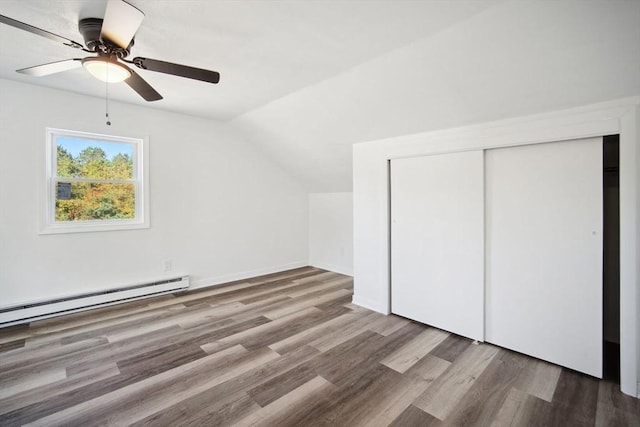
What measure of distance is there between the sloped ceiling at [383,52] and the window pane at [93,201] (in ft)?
3.44

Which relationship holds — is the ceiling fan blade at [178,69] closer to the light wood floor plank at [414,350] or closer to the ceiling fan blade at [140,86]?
the ceiling fan blade at [140,86]

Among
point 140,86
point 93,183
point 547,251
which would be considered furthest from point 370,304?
point 93,183

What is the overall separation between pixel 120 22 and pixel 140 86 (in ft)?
2.03

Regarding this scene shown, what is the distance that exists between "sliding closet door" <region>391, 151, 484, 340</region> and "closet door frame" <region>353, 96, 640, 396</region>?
0.11 m

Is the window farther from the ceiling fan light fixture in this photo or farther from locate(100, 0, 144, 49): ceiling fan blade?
locate(100, 0, 144, 49): ceiling fan blade

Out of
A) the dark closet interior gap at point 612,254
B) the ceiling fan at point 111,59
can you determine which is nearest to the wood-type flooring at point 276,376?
the dark closet interior gap at point 612,254

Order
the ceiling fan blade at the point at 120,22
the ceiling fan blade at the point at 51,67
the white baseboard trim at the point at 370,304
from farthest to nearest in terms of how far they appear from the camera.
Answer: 1. the white baseboard trim at the point at 370,304
2. the ceiling fan blade at the point at 51,67
3. the ceiling fan blade at the point at 120,22

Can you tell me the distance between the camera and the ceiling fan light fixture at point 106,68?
5.91ft

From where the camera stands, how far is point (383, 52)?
2268 mm

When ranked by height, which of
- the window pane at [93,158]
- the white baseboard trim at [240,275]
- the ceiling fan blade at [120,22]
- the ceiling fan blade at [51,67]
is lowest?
the white baseboard trim at [240,275]

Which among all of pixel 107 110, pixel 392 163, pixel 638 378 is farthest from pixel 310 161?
pixel 638 378

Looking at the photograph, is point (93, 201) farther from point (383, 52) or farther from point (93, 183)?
point (383, 52)

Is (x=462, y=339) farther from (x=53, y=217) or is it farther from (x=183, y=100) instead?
(x=53, y=217)

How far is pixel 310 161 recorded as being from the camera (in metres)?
4.48
